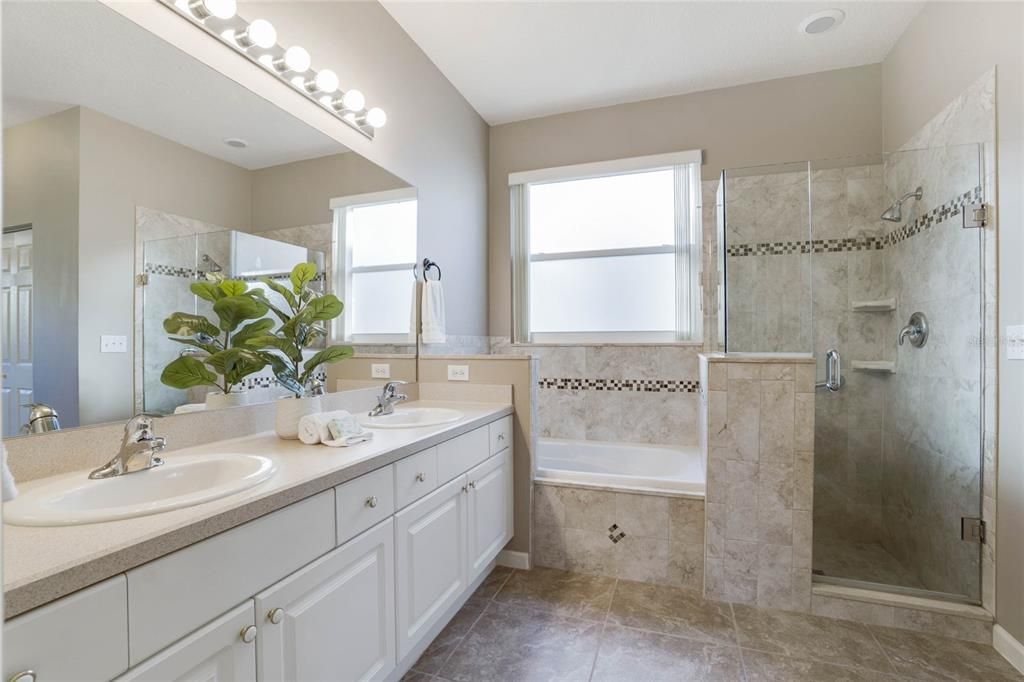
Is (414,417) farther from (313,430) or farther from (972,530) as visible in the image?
(972,530)

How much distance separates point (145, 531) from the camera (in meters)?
0.94

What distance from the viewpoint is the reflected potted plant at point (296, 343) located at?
1670 millimetres

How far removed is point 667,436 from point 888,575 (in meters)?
1.29

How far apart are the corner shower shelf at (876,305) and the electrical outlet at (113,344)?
2822 millimetres

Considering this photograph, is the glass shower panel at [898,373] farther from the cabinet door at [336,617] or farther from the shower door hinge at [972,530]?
the cabinet door at [336,617]

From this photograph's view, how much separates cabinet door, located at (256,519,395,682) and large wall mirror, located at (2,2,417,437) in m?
0.65

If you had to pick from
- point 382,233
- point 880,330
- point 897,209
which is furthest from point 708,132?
point 382,233

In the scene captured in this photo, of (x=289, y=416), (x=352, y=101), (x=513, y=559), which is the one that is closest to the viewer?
(x=289, y=416)

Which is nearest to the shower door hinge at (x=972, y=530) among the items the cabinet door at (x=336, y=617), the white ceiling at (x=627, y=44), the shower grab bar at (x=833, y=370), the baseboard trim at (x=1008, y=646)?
the baseboard trim at (x=1008, y=646)

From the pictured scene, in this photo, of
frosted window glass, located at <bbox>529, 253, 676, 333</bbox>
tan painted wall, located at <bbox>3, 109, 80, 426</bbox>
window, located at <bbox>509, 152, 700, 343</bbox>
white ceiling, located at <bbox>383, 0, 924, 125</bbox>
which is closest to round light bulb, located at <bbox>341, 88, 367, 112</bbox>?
white ceiling, located at <bbox>383, 0, 924, 125</bbox>

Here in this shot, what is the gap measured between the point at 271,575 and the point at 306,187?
1385 millimetres

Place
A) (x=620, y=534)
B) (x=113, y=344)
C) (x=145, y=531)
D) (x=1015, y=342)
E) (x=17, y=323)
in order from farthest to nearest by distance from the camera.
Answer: (x=620, y=534) < (x=1015, y=342) < (x=113, y=344) < (x=17, y=323) < (x=145, y=531)

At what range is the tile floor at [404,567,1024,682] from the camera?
1765 millimetres

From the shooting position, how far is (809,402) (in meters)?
2.14
